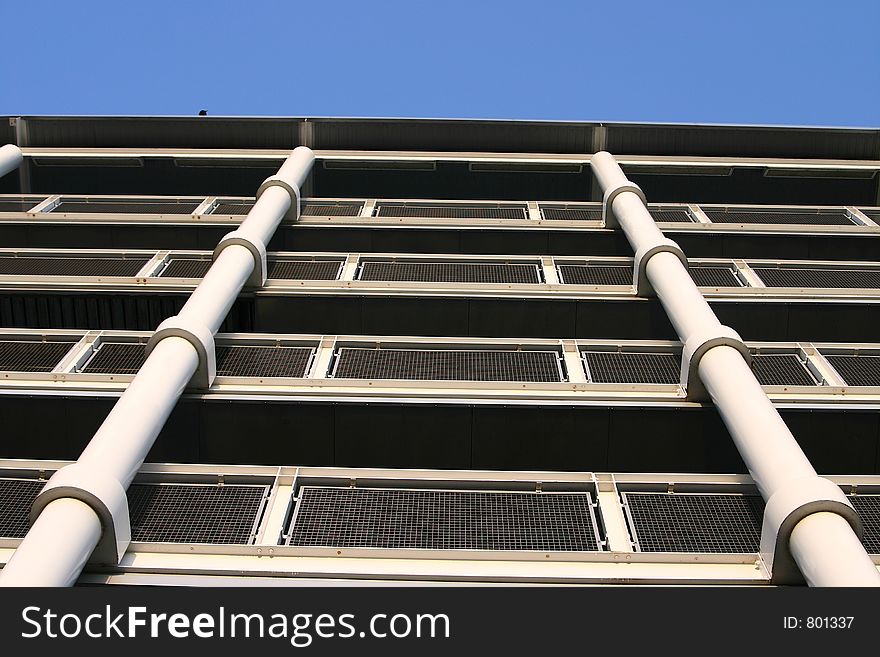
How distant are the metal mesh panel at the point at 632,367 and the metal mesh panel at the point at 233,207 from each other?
33.1 feet

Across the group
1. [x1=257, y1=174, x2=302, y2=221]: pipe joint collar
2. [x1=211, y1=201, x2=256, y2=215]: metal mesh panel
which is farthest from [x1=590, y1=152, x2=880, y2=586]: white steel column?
[x1=211, y1=201, x2=256, y2=215]: metal mesh panel

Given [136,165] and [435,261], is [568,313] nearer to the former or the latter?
[435,261]

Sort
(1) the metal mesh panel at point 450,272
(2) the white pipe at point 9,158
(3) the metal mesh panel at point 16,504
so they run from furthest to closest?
(2) the white pipe at point 9,158 → (1) the metal mesh panel at point 450,272 → (3) the metal mesh panel at point 16,504

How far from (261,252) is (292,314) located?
4.44 ft

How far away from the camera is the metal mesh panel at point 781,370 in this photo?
14.4 meters

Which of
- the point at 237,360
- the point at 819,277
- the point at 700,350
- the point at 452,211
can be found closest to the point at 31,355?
the point at 237,360

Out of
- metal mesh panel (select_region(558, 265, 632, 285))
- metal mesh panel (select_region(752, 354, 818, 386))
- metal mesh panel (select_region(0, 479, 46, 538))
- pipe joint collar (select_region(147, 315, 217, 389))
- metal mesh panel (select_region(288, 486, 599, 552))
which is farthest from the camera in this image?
metal mesh panel (select_region(558, 265, 632, 285))

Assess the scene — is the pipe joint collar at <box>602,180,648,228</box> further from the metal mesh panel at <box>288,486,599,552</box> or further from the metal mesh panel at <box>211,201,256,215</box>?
the metal mesh panel at <box>288,486,599,552</box>

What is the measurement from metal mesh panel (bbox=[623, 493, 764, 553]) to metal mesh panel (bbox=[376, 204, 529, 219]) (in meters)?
11.5

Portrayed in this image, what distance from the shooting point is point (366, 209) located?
2247 centimetres

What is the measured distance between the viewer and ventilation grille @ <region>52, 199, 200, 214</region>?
73.5 feet

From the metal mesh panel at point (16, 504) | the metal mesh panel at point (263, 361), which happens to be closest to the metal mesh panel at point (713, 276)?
the metal mesh panel at point (263, 361)

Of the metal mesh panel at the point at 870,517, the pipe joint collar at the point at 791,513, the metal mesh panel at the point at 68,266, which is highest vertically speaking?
the metal mesh panel at the point at 68,266

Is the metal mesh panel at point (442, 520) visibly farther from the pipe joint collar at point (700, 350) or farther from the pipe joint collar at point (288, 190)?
the pipe joint collar at point (288, 190)
